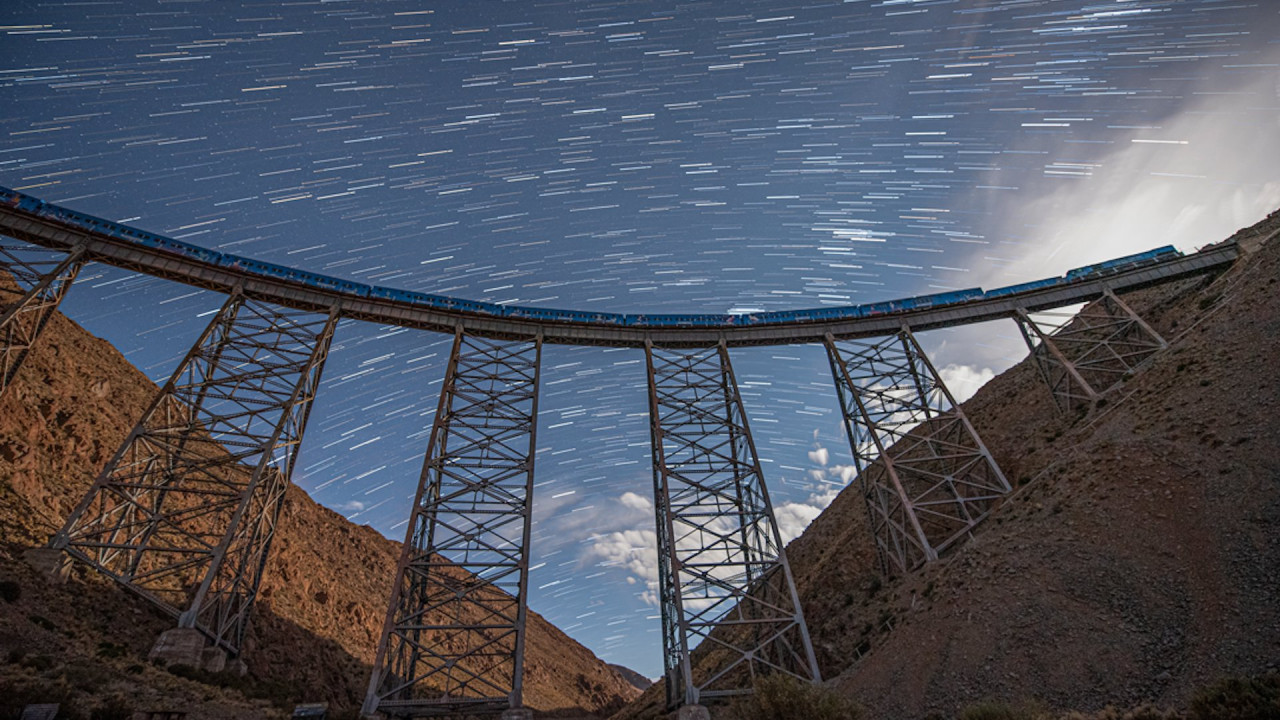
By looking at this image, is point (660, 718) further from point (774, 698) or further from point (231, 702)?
point (231, 702)

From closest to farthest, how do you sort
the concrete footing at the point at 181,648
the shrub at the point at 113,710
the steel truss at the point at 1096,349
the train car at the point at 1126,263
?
the shrub at the point at 113,710
the concrete footing at the point at 181,648
the steel truss at the point at 1096,349
the train car at the point at 1126,263

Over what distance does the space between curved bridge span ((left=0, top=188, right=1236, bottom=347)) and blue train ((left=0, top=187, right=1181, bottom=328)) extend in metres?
0.04

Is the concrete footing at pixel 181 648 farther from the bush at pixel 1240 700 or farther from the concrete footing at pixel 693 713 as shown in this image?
the bush at pixel 1240 700

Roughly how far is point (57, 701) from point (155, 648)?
21.5 ft

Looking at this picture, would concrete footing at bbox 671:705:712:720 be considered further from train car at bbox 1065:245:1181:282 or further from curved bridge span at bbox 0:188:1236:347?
train car at bbox 1065:245:1181:282

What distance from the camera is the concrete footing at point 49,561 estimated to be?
15453 mm

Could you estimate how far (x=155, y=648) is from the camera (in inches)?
595

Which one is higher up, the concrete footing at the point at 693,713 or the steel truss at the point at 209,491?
the steel truss at the point at 209,491

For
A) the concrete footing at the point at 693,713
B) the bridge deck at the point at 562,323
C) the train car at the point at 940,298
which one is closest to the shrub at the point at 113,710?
the concrete footing at the point at 693,713

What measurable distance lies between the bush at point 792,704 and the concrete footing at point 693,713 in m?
3.91

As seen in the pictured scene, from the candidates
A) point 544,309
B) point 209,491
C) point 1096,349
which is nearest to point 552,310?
point 544,309

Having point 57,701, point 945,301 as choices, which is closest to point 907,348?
point 945,301

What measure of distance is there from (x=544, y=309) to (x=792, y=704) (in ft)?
59.4

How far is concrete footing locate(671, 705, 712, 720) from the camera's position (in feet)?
53.6
